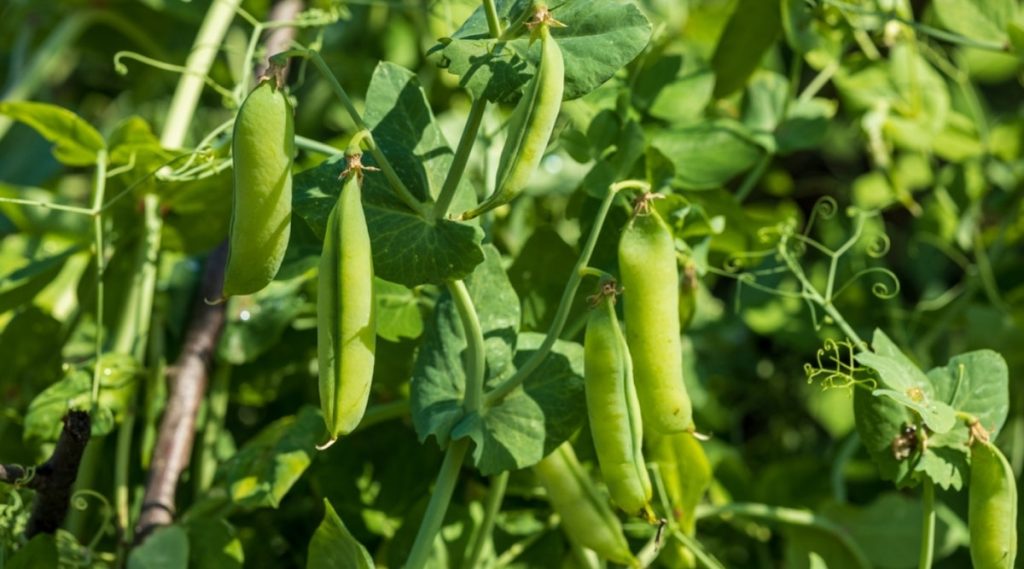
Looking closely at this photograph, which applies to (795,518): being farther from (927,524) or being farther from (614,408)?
(614,408)

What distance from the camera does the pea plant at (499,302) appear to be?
576mm

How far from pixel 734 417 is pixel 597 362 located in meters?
0.53

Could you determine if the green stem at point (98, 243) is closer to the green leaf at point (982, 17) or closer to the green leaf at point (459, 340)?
the green leaf at point (459, 340)

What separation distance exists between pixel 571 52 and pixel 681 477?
0.30m

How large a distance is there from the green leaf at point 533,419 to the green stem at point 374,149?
0.12 metres

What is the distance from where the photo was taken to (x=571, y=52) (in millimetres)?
571

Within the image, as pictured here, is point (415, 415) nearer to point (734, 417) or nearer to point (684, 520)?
point (684, 520)

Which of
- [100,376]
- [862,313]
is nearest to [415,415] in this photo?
[100,376]

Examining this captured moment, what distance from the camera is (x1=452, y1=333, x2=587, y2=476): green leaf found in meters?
0.62

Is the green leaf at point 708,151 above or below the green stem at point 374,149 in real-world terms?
below

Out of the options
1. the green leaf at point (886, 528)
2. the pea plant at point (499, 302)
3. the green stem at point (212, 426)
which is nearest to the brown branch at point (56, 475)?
Result: the pea plant at point (499, 302)

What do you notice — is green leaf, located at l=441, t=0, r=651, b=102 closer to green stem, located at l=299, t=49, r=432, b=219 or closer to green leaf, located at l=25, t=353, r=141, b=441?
green stem, located at l=299, t=49, r=432, b=219

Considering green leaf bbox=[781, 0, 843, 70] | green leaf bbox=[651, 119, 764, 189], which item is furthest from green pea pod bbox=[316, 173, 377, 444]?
green leaf bbox=[781, 0, 843, 70]

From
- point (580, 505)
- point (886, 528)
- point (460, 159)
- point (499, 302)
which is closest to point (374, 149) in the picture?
point (460, 159)
